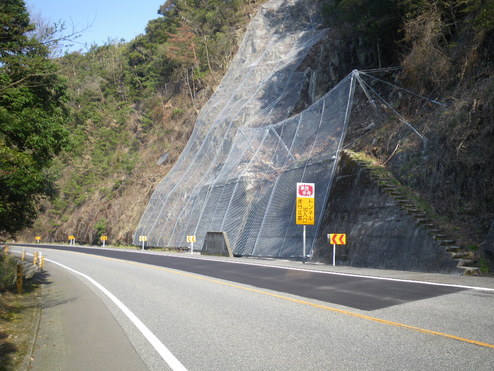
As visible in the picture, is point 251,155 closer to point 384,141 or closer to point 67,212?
point 384,141

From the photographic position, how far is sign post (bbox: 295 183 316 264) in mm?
18672

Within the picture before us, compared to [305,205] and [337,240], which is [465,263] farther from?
[305,205]

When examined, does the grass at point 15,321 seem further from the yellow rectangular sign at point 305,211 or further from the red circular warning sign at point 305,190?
the red circular warning sign at point 305,190

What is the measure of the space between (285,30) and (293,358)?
42.7m

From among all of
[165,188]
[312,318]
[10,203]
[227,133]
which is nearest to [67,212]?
[165,188]

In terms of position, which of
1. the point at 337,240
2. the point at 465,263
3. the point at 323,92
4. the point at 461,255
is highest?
the point at 323,92

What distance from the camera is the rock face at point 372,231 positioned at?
13.2m

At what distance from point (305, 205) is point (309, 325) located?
1234 cm

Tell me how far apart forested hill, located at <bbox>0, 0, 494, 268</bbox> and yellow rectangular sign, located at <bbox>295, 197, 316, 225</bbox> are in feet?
12.7

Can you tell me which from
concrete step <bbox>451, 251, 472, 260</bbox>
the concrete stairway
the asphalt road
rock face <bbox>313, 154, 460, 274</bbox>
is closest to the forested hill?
the concrete stairway

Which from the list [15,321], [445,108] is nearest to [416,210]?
[445,108]

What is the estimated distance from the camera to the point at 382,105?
2289cm

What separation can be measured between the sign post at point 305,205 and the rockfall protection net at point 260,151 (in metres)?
1.12

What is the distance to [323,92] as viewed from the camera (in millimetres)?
29250
